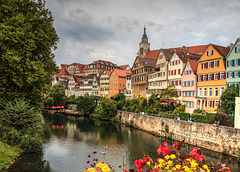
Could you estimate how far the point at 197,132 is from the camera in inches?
1021

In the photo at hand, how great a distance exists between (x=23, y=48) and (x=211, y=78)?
26506mm

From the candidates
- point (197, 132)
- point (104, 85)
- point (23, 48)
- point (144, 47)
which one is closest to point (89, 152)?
point (23, 48)

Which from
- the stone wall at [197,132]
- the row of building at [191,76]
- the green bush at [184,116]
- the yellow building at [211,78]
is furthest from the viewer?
the yellow building at [211,78]

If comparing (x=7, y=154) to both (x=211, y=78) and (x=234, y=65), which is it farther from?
(x=211, y=78)

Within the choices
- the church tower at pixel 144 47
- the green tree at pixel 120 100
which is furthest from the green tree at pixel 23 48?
the church tower at pixel 144 47

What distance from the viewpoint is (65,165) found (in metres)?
18.1

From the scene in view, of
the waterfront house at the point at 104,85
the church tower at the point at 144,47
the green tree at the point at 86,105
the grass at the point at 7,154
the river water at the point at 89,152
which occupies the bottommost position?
the river water at the point at 89,152

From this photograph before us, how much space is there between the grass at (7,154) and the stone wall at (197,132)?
62.8 feet

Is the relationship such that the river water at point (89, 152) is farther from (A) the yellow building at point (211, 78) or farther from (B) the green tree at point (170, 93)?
(A) the yellow building at point (211, 78)

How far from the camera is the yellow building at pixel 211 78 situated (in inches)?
1239

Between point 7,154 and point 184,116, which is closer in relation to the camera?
point 7,154

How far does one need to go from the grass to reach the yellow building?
2639cm

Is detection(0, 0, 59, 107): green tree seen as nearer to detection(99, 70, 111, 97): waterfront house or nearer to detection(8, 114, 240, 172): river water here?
detection(8, 114, 240, 172): river water

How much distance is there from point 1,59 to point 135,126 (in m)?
27.0
